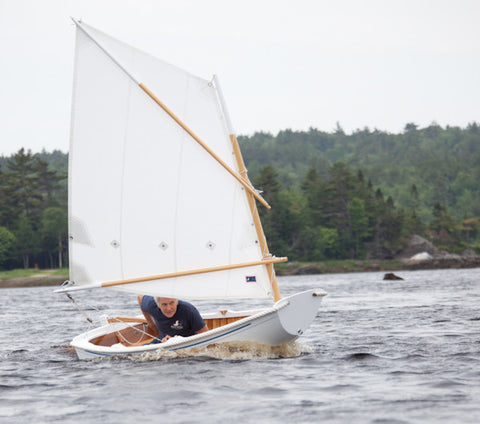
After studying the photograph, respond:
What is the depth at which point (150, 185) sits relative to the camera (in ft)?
54.0

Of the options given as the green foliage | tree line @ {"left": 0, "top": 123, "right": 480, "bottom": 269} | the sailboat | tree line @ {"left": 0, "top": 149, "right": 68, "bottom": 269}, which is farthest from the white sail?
the green foliage

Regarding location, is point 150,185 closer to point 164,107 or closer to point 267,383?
point 164,107

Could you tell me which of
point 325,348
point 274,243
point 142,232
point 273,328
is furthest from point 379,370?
point 274,243

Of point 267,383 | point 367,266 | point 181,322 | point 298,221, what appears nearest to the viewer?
point 267,383

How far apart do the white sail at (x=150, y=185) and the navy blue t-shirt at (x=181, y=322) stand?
3.63 ft

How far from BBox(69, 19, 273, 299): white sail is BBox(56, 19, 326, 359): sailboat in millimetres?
21

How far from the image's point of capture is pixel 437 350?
58.0ft

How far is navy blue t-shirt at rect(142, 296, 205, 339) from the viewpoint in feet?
55.3

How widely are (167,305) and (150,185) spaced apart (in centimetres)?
265

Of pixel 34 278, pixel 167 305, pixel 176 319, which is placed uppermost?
pixel 34 278

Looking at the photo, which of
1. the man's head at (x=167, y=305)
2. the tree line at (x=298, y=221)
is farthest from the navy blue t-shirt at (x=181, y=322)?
the tree line at (x=298, y=221)

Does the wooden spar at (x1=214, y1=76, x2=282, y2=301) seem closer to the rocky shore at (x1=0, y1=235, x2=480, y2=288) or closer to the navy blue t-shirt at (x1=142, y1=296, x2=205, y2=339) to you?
the navy blue t-shirt at (x1=142, y1=296, x2=205, y2=339)

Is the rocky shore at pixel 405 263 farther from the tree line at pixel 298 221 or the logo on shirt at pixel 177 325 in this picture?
the logo on shirt at pixel 177 325

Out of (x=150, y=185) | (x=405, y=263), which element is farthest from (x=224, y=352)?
(x=405, y=263)
